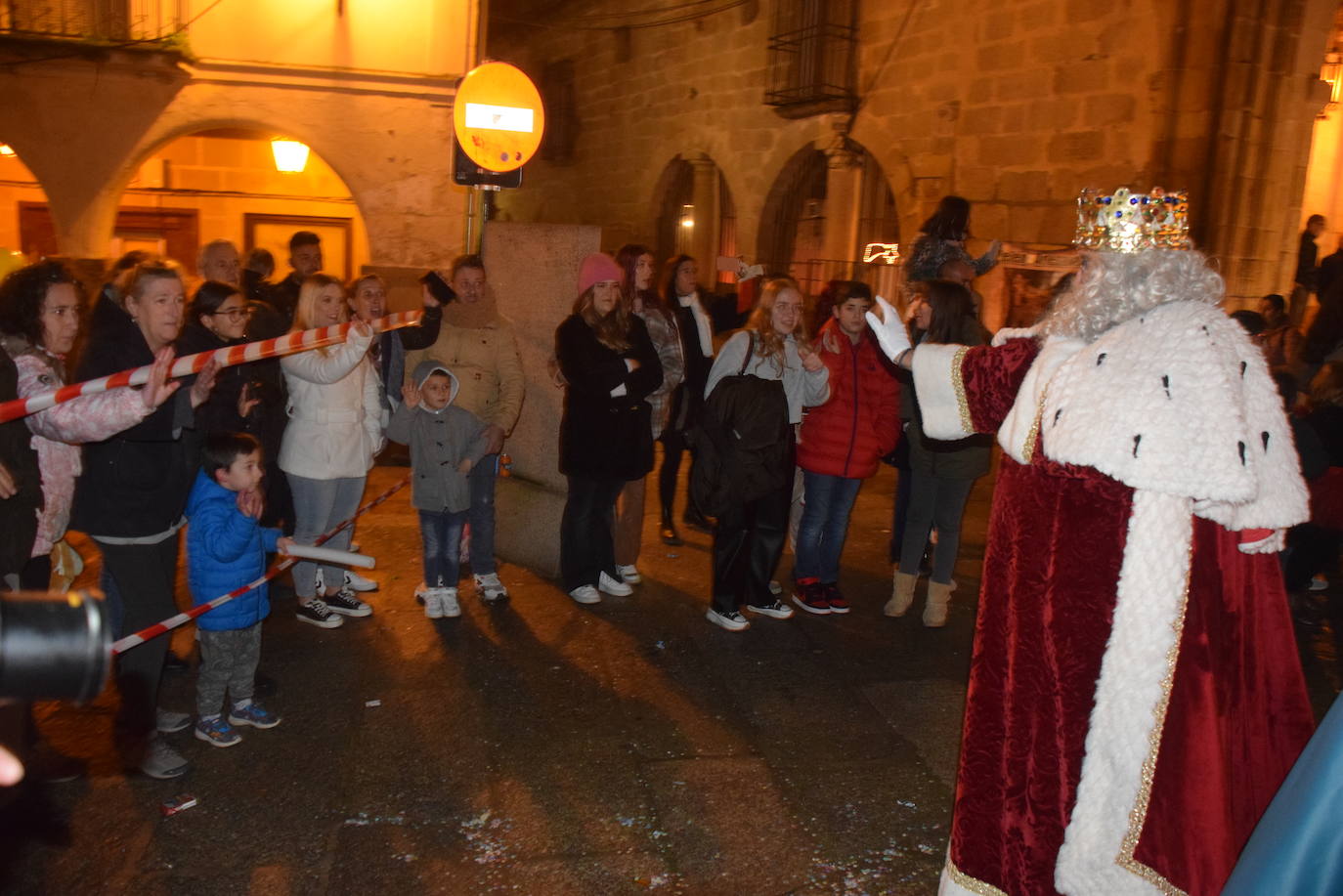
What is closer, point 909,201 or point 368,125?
point 368,125

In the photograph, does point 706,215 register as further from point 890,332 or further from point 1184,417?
point 1184,417

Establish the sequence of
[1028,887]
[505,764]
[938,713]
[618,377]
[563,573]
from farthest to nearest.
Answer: [563,573] < [618,377] < [938,713] < [505,764] < [1028,887]

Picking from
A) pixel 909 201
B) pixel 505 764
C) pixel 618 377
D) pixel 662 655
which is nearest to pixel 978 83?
pixel 909 201

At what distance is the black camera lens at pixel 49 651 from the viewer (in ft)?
3.95

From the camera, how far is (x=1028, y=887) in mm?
2893

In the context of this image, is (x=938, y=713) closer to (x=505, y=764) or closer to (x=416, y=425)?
(x=505, y=764)

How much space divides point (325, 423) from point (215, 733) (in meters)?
1.67

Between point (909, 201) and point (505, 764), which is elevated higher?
point (909, 201)

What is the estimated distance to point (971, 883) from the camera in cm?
297

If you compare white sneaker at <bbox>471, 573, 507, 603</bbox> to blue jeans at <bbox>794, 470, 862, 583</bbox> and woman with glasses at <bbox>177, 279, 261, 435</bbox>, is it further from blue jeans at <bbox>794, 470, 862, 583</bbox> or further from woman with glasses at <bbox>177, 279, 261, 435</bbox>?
blue jeans at <bbox>794, 470, 862, 583</bbox>

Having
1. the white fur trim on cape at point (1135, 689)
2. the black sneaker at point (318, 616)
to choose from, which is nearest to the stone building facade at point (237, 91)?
the black sneaker at point (318, 616)

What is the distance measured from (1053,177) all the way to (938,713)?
325 inches

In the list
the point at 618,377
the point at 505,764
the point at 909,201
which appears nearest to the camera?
the point at 505,764

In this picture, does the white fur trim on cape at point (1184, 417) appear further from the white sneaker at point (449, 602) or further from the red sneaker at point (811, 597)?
the white sneaker at point (449, 602)
